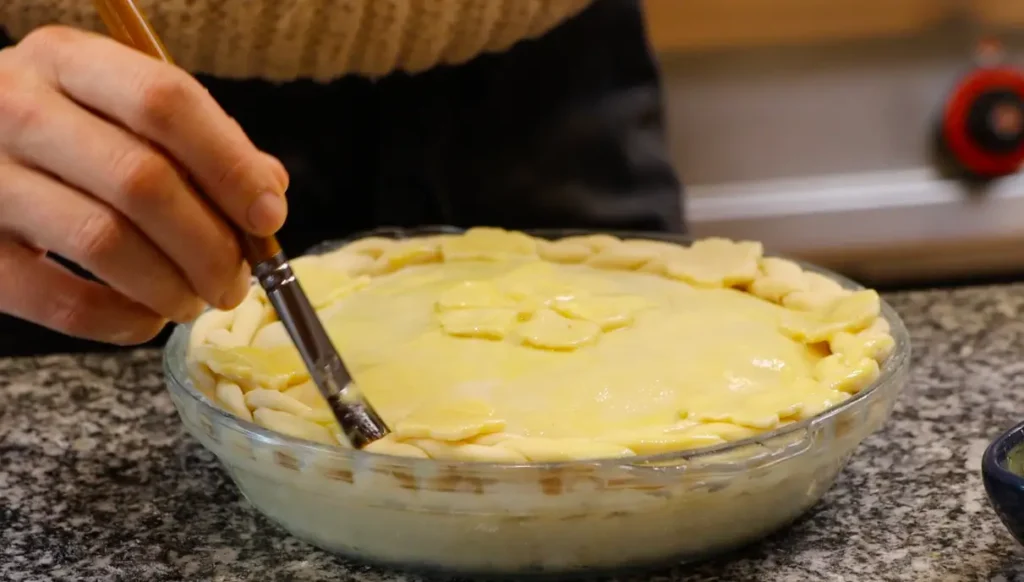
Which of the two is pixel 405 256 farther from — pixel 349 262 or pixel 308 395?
pixel 308 395

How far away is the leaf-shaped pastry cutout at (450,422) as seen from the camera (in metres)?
0.46

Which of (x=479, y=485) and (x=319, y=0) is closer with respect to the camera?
(x=479, y=485)

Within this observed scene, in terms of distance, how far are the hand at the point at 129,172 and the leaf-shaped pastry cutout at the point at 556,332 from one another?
155mm

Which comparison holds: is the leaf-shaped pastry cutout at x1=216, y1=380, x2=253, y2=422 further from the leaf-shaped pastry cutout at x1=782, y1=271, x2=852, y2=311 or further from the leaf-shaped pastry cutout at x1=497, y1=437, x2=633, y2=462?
the leaf-shaped pastry cutout at x1=782, y1=271, x2=852, y2=311

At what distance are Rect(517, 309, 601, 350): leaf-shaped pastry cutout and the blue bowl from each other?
202 mm

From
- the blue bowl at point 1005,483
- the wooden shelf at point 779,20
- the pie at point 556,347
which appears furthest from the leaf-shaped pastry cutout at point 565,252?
the wooden shelf at point 779,20

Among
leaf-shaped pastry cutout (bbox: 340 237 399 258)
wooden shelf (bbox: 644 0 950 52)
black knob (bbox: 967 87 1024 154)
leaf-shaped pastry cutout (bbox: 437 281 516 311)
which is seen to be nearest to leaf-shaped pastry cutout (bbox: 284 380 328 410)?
leaf-shaped pastry cutout (bbox: 437 281 516 311)

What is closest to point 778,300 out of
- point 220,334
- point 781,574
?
point 781,574

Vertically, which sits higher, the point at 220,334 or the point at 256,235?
the point at 256,235

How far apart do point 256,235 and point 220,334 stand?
145 millimetres

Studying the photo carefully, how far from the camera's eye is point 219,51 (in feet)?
2.11

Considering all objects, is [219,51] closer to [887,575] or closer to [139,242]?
[139,242]

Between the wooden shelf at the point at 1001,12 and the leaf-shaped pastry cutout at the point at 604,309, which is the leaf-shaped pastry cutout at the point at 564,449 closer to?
the leaf-shaped pastry cutout at the point at 604,309

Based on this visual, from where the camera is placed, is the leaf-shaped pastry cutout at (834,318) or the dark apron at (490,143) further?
the dark apron at (490,143)
